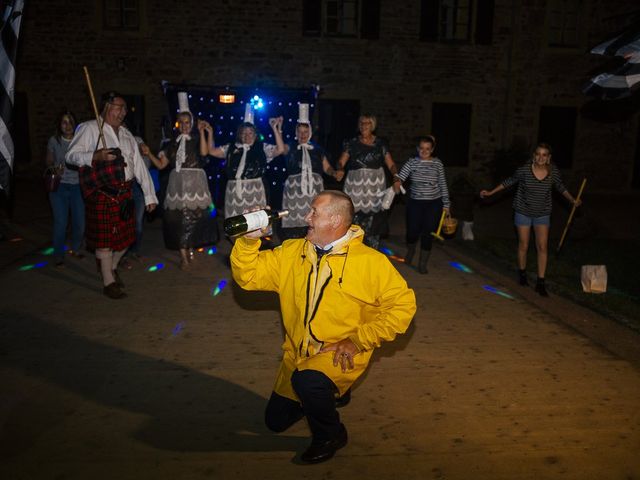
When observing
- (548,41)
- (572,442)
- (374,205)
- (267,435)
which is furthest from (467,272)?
(548,41)

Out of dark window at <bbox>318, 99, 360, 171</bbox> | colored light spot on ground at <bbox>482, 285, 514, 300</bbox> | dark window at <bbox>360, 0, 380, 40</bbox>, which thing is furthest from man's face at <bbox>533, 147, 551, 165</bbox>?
dark window at <bbox>360, 0, 380, 40</bbox>

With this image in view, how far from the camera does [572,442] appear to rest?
394 centimetres

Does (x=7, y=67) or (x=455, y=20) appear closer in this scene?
(x=7, y=67)

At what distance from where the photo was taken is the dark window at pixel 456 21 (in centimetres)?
1736

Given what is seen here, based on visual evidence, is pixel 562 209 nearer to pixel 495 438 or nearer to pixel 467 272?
pixel 467 272

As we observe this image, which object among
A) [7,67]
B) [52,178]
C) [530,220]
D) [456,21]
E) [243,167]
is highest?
[456,21]

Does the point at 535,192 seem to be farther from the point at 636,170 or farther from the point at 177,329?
the point at 636,170

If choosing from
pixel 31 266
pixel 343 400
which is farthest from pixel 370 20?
pixel 343 400

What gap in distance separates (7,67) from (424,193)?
534 centimetres

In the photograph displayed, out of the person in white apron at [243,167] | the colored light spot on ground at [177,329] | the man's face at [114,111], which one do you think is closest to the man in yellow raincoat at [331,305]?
the colored light spot on ground at [177,329]

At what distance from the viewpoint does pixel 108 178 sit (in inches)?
248

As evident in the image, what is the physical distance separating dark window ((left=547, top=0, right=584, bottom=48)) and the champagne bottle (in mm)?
17888

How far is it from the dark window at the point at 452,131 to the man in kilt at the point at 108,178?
42.8 ft

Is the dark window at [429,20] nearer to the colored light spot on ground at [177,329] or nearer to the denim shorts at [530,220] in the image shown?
the denim shorts at [530,220]
